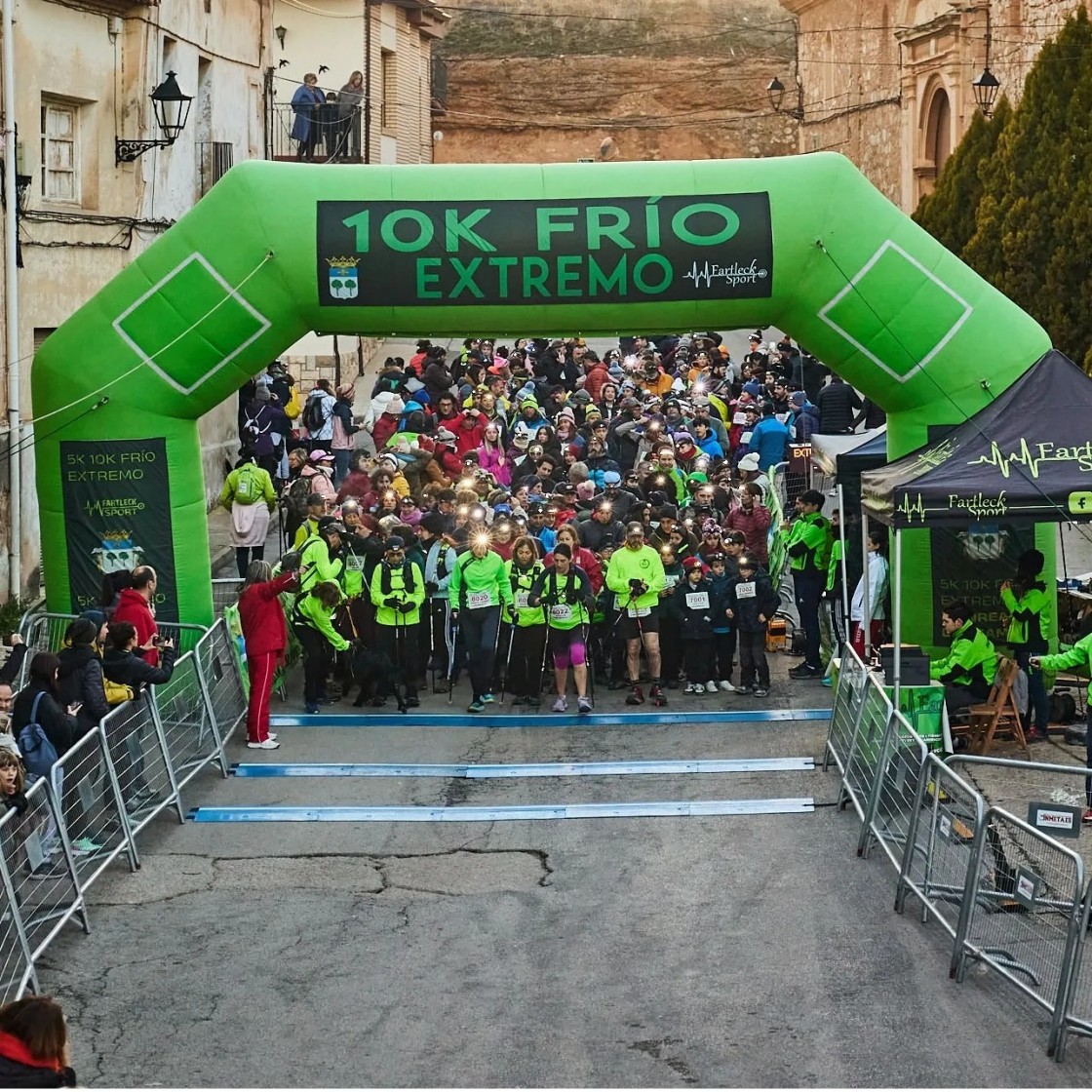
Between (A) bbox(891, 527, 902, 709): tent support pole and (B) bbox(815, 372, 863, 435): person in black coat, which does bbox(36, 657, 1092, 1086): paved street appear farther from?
(B) bbox(815, 372, 863, 435): person in black coat

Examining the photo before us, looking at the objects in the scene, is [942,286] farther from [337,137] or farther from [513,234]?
[337,137]

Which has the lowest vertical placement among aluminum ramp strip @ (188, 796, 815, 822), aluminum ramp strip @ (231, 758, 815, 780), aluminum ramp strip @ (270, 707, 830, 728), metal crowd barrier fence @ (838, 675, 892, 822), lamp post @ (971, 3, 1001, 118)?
aluminum ramp strip @ (188, 796, 815, 822)

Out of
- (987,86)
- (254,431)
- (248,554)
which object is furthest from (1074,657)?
(987,86)

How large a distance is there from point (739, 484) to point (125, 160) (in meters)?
8.47

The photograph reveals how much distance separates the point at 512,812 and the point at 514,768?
45.3 inches

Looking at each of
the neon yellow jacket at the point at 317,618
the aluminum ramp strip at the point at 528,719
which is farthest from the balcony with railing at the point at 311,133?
the aluminum ramp strip at the point at 528,719

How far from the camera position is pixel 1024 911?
894 centimetres

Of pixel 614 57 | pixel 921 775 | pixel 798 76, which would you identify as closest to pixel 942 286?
pixel 921 775

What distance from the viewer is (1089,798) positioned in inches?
470

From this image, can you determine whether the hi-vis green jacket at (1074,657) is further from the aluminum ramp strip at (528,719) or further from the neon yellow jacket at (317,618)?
the neon yellow jacket at (317,618)

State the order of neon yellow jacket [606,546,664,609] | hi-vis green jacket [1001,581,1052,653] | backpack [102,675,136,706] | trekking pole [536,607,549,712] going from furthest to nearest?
1. neon yellow jacket [606,546,664,609]
2. trekking pole [536,607,549,712]
3. hi-vis green jacket [1001,581,1052,653]
4. backpack [102,675,136,706]

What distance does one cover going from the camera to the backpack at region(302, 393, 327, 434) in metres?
23.9

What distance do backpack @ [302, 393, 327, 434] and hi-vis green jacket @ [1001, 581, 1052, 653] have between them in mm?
11631

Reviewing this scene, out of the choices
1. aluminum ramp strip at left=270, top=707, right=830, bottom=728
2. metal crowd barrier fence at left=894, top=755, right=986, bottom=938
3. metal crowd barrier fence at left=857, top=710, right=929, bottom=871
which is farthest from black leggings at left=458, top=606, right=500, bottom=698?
metal crowd barrier fence at left=894, top=755, right=986, bottom=938
